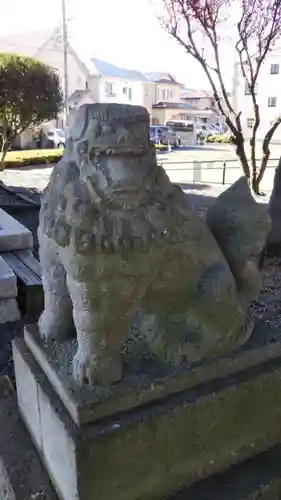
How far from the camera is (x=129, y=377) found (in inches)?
38.8

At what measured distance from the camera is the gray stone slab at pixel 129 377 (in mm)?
932

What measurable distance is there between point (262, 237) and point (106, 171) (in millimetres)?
406

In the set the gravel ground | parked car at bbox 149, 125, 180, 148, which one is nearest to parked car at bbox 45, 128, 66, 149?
parked car at bbox 149, 125, 180, 148

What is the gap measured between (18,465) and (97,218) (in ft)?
2.21

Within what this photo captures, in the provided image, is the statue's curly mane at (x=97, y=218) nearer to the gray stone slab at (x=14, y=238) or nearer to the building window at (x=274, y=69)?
the gray stone slab at (x=14, y=238)

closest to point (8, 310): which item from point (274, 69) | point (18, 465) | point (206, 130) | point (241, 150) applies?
point (18, 465)

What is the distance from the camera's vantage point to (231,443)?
1086 millimetres

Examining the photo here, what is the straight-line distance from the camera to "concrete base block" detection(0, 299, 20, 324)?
219 cm

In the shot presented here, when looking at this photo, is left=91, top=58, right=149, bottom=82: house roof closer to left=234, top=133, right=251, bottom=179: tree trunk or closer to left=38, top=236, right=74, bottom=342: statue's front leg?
left=234, top=133, right=251, bottom=179: tree trunk

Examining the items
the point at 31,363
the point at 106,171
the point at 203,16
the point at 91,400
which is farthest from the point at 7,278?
the point at 203,16

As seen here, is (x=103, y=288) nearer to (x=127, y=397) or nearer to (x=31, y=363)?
(x=127, y=397)

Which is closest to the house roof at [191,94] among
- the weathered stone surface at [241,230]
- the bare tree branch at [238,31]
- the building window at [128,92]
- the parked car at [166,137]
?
the building window at [128,92]

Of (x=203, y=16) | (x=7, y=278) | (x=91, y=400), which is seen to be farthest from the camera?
(x=203, y=16)

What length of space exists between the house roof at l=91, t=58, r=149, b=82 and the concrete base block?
19.3 meters
